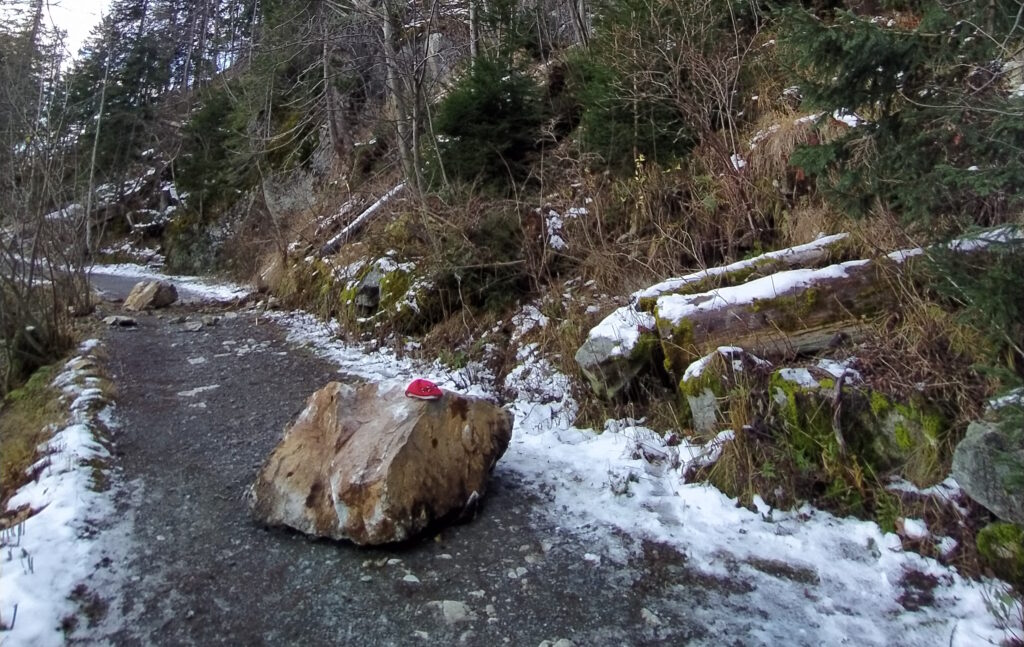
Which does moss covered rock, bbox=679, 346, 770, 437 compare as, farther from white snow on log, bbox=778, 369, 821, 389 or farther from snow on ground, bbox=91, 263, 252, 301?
snow on ground, bbox=91, 263, 252, 301

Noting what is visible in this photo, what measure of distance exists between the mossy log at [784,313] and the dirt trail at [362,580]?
168cm

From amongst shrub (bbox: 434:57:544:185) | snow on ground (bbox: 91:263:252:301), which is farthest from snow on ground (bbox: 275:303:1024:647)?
snow on ground (bbox: 91:263:252:301)

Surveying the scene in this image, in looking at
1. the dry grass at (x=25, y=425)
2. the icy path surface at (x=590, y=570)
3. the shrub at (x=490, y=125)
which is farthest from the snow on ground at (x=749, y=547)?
the shrub at (x=490, y=125)

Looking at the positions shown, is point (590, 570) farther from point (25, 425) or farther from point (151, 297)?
point (151, 297)

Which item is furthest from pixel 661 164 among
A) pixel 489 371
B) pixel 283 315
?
pixel 283 315

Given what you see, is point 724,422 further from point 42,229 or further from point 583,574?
point 42,229

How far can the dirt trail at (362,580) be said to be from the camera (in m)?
3.22

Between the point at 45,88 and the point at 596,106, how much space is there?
7.56 m

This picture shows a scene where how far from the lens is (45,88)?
31.1 feet

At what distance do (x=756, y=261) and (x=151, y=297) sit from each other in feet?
41.0

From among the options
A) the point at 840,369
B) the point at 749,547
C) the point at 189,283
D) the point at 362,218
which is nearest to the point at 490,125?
the point at 362,218

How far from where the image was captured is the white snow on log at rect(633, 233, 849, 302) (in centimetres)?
559

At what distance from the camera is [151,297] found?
14.0 metres

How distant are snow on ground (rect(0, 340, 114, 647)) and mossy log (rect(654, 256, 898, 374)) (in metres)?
4.02
